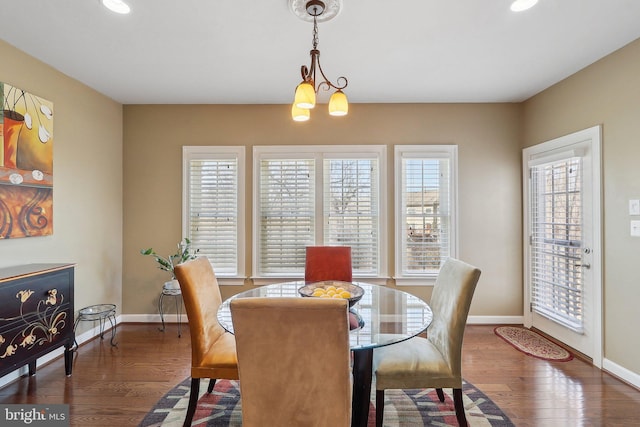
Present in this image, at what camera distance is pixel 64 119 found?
9.54 feet

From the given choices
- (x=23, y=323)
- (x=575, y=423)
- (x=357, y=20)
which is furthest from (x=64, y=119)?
(x=575, y=423)

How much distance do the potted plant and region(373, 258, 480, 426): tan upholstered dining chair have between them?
245 centimetres

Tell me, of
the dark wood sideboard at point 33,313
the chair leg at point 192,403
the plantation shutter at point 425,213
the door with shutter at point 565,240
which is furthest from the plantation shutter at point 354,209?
the dark wood sideboard at point 33,313

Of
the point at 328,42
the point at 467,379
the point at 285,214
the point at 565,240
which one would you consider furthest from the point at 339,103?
the point at 565,240

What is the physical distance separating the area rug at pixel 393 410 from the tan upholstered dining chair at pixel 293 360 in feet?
2.80

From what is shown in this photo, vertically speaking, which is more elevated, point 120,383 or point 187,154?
point 187,154

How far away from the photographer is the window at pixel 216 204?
3.66 m

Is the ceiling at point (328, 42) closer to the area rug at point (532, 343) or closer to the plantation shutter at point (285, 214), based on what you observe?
the plantation shutter at point (285, 214)

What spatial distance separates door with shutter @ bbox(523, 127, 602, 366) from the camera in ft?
8.79

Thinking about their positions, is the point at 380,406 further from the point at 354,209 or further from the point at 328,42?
the point at 328,42

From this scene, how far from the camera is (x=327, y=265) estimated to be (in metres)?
2.87

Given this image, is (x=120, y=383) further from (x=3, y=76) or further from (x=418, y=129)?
(x=418, y=129)

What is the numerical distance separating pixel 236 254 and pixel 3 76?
2461mm

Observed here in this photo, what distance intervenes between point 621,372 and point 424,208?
83.4 inches
